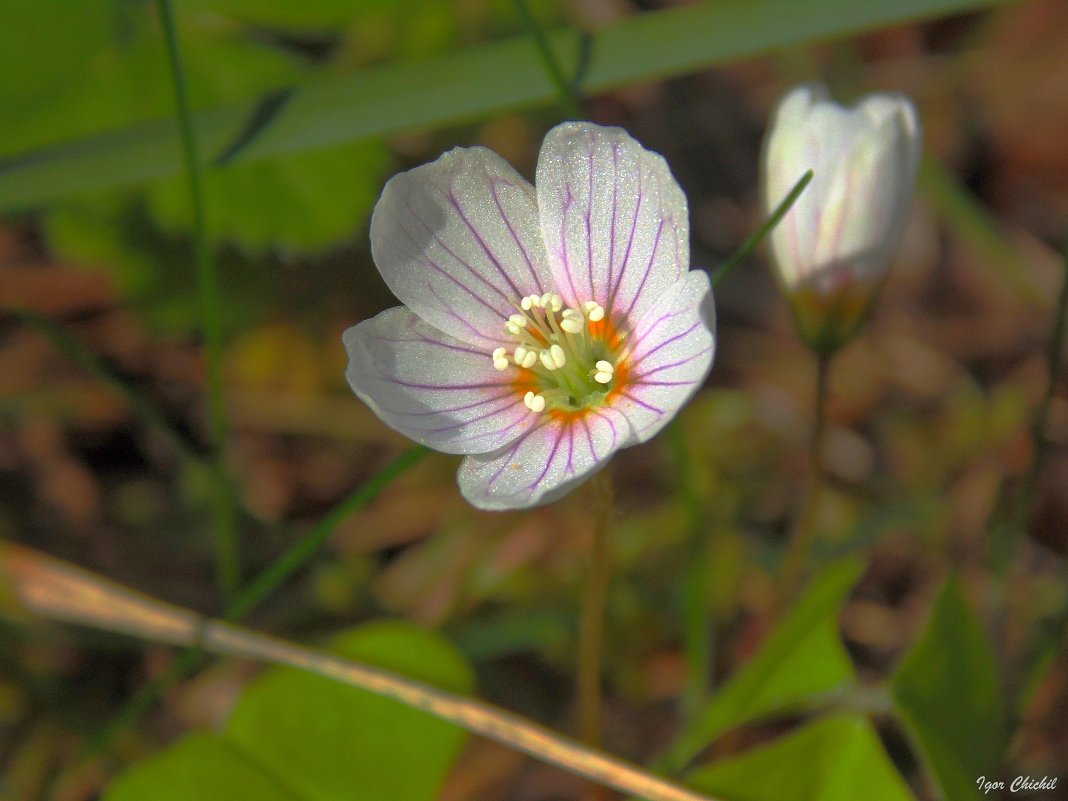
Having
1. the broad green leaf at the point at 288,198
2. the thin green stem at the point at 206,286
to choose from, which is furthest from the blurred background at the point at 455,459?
the thin green stem at the point at 206,286

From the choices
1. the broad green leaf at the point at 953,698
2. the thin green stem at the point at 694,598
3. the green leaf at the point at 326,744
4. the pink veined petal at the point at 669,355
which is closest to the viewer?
the pink veined petal at the point at 669,355

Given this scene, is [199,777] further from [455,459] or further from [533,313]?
[455,459]

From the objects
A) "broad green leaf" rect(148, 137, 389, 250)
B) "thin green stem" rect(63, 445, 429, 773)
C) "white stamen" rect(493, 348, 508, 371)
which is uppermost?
"broad green leaf" rect(148, 137, 389, 250)

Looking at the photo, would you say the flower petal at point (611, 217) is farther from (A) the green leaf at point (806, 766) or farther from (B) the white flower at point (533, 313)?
(A) the green leaf at point (806, 766)

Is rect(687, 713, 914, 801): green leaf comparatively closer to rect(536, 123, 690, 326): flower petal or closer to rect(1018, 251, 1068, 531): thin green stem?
rect(1018, 251, 1068, 531): thin green stem

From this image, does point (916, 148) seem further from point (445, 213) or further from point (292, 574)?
point (292, 574)

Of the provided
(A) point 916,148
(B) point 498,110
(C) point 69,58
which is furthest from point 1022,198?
(C) point 69,58

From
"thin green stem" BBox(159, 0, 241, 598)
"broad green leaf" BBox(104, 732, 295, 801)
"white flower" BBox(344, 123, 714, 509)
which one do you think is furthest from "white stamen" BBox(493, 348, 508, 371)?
"broad green leaf" BBox(104, 732, 295, 801)
